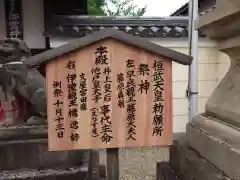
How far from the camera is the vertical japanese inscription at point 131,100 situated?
211cm

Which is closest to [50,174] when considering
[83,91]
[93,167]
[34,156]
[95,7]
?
[34,156]

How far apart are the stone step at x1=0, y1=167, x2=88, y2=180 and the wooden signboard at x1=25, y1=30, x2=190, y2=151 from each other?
123 centimetres

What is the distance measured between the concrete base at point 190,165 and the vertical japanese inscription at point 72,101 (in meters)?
0.87

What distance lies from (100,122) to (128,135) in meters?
0.21

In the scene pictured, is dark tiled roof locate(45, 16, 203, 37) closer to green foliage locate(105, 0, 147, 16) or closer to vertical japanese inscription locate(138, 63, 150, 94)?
vertical japanese inscription locate(138, 63, 150, 94)

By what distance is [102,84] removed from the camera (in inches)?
82.9

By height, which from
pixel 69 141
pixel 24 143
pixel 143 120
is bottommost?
pixel 24 143

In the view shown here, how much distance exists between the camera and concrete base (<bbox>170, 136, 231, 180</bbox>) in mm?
2078

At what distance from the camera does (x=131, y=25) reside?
620cm

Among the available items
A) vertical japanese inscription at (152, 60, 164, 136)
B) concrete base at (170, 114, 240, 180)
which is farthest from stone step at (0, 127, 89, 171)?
vertical japanese inscription at (152, 60, 164, 136)

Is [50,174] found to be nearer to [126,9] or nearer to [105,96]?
[105,96]

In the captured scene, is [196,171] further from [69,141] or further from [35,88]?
[35,88]

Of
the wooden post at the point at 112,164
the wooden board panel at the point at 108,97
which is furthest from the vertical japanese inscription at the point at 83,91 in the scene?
the wooden post at the point at 112,164

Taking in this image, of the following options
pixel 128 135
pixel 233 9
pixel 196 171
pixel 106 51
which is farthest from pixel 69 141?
pixel 233 9
